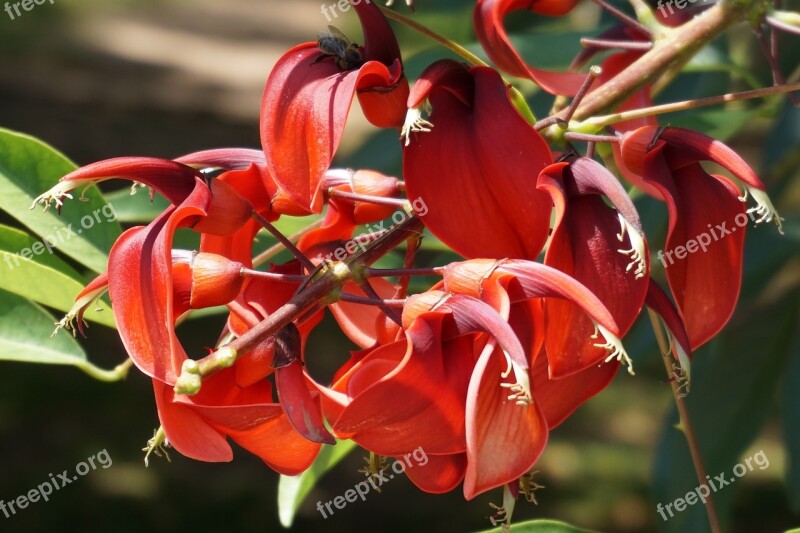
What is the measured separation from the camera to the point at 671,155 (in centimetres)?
74

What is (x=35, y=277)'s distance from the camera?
35.4 inches

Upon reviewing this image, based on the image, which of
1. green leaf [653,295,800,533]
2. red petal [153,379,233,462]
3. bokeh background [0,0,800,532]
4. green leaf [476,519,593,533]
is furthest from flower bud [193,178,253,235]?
green leaf [653,295,800,533]

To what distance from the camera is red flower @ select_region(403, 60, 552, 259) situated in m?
0.71

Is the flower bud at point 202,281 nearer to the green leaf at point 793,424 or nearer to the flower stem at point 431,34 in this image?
the flower stem at point 431,34

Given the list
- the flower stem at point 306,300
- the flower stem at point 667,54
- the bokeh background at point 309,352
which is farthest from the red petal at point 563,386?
the bokeh background at point 309,352

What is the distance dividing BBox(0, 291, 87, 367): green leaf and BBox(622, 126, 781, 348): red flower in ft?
1.81

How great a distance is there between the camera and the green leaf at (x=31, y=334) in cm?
95

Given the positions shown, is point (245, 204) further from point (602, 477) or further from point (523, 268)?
point (602, 477)

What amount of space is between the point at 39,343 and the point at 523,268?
50cm

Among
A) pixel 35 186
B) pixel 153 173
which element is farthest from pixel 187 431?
pixel 35 186

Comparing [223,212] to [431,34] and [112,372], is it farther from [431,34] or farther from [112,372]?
[112,372]

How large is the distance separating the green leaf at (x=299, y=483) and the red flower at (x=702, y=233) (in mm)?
437

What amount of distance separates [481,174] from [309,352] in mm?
3141

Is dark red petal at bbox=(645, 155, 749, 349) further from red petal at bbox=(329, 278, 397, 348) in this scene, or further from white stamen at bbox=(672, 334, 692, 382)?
red petal at bbox=(329, 278, 397, 348)
